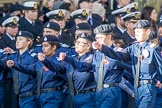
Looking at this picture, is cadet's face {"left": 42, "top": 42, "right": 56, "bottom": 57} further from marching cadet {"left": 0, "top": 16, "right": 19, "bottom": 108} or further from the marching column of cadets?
marching cadet {"left": 0, "top": 16, "right": 19, "bottom": 108}

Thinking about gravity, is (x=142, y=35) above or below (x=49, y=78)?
above

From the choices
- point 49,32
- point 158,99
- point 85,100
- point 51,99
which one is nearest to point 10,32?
point 49,32

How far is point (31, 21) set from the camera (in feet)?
43.1

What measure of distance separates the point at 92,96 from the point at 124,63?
70 centimetres

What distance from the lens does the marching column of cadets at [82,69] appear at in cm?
1066

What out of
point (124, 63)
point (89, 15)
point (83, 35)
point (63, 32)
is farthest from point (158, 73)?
point (89, 15)

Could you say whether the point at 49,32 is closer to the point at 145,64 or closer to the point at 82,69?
the point at 82,69

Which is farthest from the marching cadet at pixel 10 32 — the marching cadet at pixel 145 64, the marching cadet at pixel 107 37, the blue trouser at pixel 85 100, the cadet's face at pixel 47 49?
the marching cadet at pixel 145 64

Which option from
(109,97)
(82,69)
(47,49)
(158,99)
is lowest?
(158,99)

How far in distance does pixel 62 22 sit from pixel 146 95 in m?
2.70

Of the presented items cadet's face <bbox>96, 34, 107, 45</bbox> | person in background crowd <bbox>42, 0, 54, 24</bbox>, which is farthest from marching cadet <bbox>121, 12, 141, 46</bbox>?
person in background crowd <bbox>42, 0, 54, 24</bbox>

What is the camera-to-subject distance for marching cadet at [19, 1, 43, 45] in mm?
13008

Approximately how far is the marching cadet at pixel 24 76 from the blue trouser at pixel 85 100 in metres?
0.79

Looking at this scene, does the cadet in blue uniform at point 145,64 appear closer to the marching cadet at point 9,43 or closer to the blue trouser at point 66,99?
the blue trouser at point 66,99
